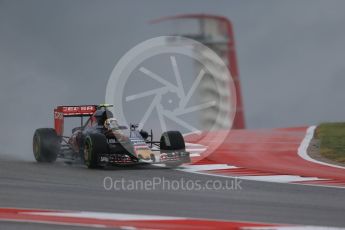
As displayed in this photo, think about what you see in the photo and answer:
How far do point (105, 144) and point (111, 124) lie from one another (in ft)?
2.67

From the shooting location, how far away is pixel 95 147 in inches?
518

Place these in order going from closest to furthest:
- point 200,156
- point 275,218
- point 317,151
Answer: point 275,218 < point 200,156 < point 317,151

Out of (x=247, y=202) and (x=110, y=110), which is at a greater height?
(x=110, y=110)

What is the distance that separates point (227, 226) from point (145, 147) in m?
5.84

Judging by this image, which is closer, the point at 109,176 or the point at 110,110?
the point at 109,176

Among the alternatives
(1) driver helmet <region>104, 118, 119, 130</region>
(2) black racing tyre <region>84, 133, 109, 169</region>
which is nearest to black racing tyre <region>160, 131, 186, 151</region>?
(1) driver helmet <region>104, 118, 119, 130</region>

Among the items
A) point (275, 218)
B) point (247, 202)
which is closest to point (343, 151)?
point (247, 202)

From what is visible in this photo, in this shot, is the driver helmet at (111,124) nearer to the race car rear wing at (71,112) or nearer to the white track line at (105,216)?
the race car rear wing at (71,112)

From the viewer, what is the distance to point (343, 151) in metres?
17.0

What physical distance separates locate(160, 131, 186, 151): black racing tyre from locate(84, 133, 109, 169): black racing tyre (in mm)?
1212

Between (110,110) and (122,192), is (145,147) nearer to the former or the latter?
(110,110)

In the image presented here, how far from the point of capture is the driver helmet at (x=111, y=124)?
549 inches

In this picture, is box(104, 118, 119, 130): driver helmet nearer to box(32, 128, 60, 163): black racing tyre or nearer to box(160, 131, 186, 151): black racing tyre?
box(160, 131, 186, 151): black racing tyre

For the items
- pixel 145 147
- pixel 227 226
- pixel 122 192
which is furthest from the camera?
pixel 145 147
